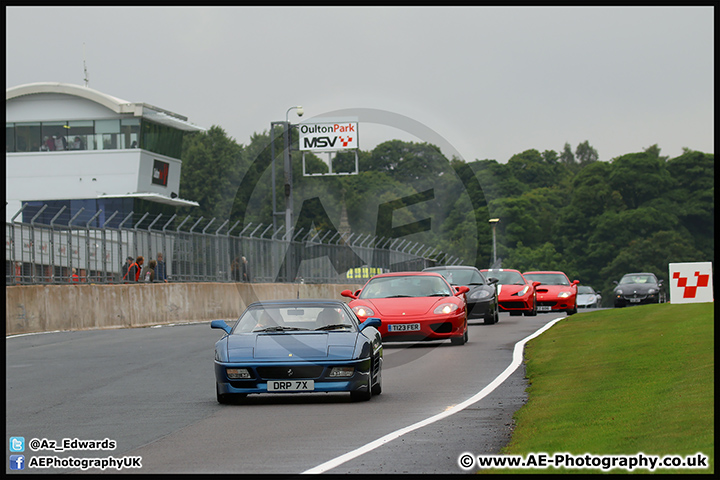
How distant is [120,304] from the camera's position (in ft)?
89.1

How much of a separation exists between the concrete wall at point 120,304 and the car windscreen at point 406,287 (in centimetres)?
843

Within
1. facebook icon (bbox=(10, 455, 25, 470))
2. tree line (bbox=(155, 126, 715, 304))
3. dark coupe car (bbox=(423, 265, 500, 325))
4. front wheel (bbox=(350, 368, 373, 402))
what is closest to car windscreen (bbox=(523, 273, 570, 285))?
dark coupe car (bbox=(423, 265, 500, 325))

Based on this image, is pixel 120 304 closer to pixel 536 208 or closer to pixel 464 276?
pixel 464 276

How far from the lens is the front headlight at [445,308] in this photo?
18289mm

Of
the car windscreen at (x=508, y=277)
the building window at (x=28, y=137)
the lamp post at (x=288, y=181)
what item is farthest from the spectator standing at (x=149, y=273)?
the building window at (x=28, y=137)

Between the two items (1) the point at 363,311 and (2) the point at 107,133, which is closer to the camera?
(1) the point at 363,311

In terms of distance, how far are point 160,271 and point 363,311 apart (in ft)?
42.2

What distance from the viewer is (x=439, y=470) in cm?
696

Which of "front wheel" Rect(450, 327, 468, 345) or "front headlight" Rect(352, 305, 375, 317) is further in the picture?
"front wheel" Rect(450, 327, 468, 345)

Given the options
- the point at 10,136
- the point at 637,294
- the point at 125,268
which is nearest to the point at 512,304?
the point at 637,294

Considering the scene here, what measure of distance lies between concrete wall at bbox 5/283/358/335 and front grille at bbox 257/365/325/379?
12980mm

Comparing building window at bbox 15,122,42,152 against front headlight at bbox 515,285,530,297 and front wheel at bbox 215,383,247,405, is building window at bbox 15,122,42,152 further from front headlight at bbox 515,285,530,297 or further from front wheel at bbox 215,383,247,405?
front wheel at bbox 215,383,247,405

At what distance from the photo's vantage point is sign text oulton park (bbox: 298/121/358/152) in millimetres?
57875

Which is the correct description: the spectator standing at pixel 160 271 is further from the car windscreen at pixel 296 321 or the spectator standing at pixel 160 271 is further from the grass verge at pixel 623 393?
the car windscreen at pixel 296 321
